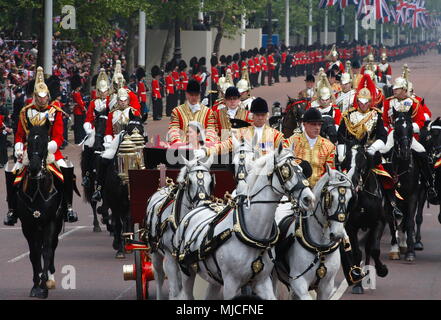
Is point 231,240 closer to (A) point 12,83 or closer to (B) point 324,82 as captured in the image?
(B) point 324,82

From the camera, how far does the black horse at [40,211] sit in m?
14.7

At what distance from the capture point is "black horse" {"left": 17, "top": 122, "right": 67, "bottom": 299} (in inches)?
579

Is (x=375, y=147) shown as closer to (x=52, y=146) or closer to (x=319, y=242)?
(x=52, y=146)

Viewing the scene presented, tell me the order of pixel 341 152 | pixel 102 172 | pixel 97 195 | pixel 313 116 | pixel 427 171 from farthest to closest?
pixel 97 195, pixel 427 171, pixel 102 172, pixel 341 152, pixel 313 116

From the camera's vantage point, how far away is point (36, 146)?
14375mm

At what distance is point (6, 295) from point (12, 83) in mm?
20262

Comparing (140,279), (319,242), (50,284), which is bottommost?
(50,284)

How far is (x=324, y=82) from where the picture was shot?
65.3 ft

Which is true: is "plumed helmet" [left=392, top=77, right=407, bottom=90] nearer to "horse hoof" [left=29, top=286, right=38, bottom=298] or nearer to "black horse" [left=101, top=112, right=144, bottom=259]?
"black horse" [left=101, top=112, right=144, bottom=259]

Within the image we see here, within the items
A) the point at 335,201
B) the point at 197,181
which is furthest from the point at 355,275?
the point at 197,181

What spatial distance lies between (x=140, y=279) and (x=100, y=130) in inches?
265

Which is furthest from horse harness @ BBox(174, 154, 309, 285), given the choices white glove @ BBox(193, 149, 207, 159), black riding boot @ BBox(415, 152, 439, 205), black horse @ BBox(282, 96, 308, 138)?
black horse @ BBox(282, 96, 308, 138)

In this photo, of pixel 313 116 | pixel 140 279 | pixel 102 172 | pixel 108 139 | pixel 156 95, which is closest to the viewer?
pixel 313 116

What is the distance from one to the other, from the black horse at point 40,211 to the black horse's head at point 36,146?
4 centimetres
